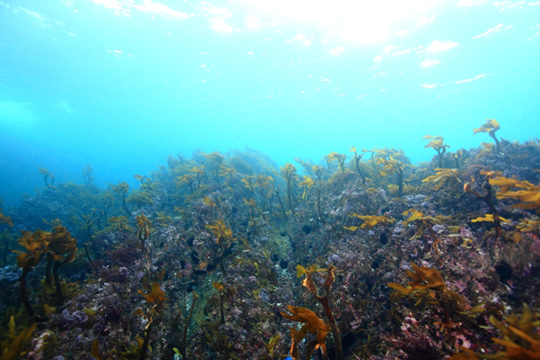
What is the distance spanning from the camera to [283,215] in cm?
973

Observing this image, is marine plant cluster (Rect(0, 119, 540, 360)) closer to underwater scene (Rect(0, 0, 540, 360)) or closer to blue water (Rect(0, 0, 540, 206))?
underwater scene (Rect(0, 0, 540, 360))

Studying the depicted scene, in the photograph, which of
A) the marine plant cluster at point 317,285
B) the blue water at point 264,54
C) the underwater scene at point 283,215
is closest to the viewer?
the marine plant cluster at point 317,285

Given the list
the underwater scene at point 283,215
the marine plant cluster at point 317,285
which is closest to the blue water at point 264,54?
the underwater scene at point 283,215

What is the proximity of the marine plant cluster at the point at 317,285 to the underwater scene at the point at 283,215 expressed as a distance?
0.11 feet

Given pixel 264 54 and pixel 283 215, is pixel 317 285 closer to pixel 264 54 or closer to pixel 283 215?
pixel 283 215

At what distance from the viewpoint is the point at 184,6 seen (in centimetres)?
1634

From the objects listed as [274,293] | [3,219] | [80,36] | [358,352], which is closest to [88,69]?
[80,36]

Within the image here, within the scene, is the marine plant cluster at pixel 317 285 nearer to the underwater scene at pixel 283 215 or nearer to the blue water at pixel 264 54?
the underwater scene at pixel 283 215

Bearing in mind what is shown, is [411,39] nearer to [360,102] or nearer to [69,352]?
[360,102]

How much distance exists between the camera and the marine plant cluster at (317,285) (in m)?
2.51

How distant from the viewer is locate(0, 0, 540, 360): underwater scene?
2846 mm

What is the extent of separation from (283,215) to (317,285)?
5040 millimetres

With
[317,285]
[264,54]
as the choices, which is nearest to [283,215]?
[317,285]

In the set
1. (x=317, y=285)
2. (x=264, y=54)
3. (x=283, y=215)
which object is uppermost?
(x=264, y=54)
